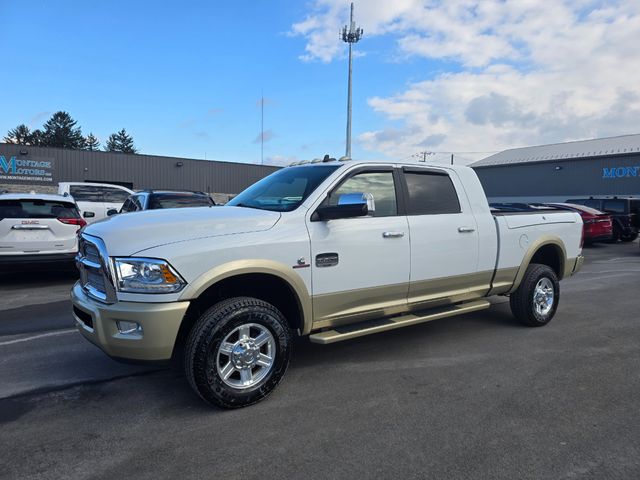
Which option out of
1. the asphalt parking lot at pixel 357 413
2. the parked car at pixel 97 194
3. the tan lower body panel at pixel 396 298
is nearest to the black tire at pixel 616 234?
the asphalt parking lot at pixel 357 413

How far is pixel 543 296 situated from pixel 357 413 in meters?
3.52

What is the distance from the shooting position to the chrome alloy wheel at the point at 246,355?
3445 millimetres

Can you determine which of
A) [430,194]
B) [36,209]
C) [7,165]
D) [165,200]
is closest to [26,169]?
[7,165]

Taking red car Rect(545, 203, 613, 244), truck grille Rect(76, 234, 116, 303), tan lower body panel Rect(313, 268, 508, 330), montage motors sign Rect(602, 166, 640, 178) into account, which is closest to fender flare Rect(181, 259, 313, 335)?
tan lower body panel Rect(313, 268, 508, 330)

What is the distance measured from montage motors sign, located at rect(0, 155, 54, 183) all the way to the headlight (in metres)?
31.2

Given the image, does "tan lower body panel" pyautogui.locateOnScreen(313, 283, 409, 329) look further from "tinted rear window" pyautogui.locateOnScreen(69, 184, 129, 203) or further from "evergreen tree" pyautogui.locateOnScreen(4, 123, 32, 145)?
"evergreen tree" pyautogui.locateOnScreen(4, 123, 32, 145)

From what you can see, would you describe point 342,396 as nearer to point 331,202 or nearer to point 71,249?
point 331,202

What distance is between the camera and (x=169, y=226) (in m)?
3.42

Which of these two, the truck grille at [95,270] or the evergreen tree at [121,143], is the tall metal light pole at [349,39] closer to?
the truck grille at [95,270]

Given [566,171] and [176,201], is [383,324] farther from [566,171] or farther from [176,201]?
[566,171]

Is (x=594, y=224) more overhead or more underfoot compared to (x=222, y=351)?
more overhead

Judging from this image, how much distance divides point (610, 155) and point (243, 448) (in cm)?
3857

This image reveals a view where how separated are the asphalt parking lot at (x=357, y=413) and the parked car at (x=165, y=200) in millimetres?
4240

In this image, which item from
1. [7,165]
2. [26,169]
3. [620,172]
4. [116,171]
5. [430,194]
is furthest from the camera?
[620,172]
